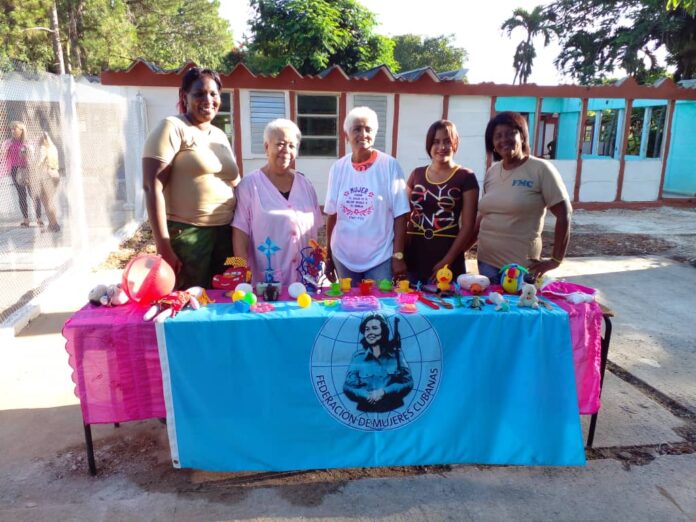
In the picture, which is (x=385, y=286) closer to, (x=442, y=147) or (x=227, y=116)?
(x=442, y=147)

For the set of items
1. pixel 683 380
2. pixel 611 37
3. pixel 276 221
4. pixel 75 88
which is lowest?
pixel 683 380

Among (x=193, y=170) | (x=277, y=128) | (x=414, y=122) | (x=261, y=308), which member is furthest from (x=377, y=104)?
(x=261, y=308)

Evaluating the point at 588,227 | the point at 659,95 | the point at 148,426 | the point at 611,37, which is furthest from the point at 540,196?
the point at 611,37

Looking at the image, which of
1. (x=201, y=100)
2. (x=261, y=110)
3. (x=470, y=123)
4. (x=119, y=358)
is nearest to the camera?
(x=119, y=358)

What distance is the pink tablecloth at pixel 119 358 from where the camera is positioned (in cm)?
206

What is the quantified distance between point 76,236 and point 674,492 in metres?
5.80

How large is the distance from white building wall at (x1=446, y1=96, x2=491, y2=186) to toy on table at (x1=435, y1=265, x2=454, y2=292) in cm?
780

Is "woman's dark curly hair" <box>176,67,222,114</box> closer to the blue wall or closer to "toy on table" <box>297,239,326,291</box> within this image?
"toy on table" <box>297,239,326,291</box>

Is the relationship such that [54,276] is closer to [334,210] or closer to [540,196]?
[334,210]

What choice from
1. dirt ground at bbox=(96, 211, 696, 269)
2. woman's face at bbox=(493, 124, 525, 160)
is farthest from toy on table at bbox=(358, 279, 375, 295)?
dirt ground at bbox=(96, 211, 696, 269)

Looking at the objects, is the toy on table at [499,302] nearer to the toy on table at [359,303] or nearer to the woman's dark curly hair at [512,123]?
the toy on table at [359,303]

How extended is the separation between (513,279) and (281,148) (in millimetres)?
1287

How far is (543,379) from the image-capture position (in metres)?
2.19

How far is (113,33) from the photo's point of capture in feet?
64.8
